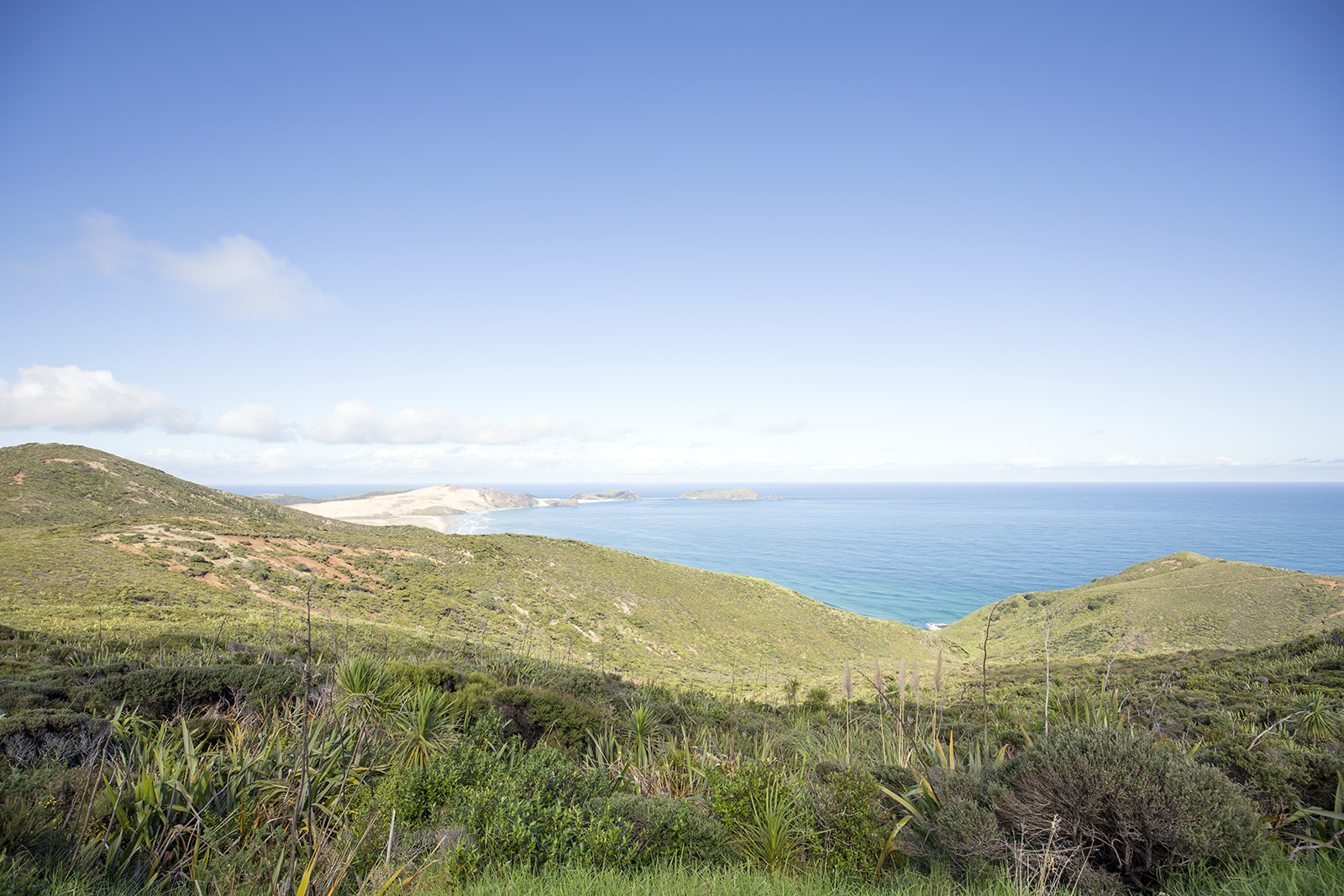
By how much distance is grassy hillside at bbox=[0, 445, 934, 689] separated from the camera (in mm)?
15484

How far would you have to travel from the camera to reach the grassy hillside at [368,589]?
50.8ft

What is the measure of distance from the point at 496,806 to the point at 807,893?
2.06 metres

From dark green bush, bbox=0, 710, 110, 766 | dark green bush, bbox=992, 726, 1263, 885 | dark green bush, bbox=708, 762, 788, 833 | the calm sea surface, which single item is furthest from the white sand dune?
dark green bush, bbox=992, 726, 1263, 885

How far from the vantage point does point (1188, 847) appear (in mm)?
3010

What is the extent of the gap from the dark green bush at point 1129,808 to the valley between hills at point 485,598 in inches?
331

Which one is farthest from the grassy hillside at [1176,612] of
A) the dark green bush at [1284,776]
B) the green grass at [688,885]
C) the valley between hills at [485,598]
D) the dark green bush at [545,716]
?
the green grass at [688,885]

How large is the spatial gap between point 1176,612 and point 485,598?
42.0m

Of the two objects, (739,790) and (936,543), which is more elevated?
(739,790)

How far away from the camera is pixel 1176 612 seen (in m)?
33.8

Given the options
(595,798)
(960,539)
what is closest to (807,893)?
(595,798)

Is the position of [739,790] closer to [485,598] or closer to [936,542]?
[485,598]

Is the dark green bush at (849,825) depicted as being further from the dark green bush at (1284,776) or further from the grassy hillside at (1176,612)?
the grassy hillside at (1176,612)

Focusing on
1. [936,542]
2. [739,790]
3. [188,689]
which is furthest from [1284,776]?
[936,542]

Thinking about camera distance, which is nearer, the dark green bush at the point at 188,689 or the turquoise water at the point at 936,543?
the dark green bush at the point at 188,689
